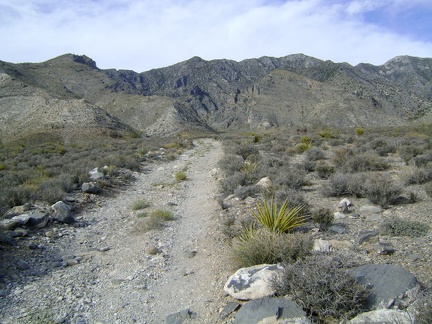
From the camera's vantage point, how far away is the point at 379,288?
3697 mm

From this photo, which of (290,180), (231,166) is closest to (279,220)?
(290,180)

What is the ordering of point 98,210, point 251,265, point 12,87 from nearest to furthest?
point 251,265
point 98,210
point 12,87

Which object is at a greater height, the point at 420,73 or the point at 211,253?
the point at 420,73

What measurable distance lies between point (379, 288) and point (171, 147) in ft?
90.2

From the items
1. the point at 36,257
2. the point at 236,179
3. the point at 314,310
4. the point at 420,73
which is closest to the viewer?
the point at 314,310

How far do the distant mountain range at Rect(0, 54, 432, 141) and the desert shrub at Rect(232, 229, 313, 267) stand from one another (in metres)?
47.8

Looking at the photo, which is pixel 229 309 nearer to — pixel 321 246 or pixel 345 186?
pixel 321 246

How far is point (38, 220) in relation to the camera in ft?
25.0

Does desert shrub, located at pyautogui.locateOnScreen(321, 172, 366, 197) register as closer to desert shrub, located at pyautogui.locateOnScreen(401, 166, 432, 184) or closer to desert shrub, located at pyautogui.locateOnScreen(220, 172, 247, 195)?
desert shrub, located at pyautogui.locateOnScreen(401, 166, 432, 184)

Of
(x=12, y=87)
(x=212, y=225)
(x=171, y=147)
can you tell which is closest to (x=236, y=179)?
(x=212, y=225)

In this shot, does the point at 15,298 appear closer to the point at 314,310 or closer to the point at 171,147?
the point at 314,310

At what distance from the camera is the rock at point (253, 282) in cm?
414

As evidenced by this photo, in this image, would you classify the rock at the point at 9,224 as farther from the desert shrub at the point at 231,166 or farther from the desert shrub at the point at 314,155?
the desert shrub at the point at 314,155

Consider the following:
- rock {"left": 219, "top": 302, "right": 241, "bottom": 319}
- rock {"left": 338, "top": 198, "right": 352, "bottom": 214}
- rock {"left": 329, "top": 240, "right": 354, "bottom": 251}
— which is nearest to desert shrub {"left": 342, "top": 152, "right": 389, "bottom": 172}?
rock {"left": 338, "top": 198, "right": 352, "bottom": 214}
